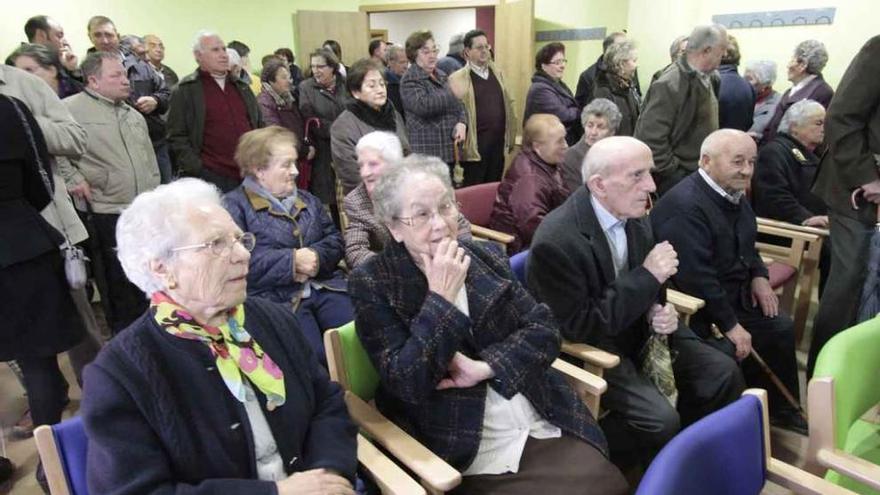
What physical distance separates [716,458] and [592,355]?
64 cm

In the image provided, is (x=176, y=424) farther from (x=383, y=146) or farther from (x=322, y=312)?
(x=383, y=146)

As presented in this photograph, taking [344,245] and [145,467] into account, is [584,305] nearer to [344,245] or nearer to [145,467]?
[344,245]

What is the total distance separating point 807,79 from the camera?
3.91 m

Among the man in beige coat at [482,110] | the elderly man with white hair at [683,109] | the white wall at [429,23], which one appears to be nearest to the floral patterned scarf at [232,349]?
the elderly man with white hair at [683,109]

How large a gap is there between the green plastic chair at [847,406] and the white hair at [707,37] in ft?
6.49

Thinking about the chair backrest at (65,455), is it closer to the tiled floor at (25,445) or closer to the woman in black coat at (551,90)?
the tiled floor at (25,445)

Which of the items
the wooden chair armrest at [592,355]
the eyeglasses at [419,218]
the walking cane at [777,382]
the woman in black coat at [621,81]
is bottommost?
the walking cane at [777,382]

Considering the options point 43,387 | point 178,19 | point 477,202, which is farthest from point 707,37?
point 178,19

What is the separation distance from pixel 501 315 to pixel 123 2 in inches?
233

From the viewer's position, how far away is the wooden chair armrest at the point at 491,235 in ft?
9.29

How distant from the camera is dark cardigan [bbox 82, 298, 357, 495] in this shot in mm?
1026

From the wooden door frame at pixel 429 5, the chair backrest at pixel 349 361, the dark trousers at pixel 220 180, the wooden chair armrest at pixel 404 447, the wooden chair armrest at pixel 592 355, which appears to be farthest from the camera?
the wooden door frame at pixel 429 5

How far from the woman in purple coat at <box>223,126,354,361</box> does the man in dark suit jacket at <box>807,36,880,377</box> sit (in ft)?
6.41

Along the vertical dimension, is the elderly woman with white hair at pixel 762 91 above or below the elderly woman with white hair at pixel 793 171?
above
